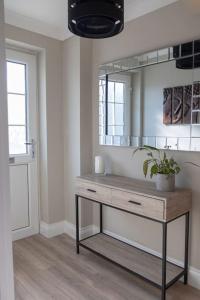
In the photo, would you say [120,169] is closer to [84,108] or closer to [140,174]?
[140,174]

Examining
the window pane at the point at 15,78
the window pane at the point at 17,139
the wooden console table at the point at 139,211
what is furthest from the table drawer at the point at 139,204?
the window pane at the point at 15,78

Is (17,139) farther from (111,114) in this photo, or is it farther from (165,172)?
(165,172)

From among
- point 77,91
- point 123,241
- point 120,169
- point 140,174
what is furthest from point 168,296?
point 77,91

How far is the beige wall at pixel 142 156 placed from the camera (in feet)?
6.64

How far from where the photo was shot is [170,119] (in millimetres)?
2127

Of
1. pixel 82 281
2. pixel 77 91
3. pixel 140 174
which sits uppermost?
pixel 77 91

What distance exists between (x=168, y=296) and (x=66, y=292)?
2.74ft

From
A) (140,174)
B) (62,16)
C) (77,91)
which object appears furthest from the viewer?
(77,91)

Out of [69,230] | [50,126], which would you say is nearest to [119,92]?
[50,126]

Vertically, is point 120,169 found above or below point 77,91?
below

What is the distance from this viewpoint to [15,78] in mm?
2814

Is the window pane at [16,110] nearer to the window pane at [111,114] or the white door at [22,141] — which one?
the white door at [22,141]

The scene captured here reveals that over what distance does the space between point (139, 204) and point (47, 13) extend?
2.13 m

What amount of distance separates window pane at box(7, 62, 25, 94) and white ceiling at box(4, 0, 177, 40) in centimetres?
43
